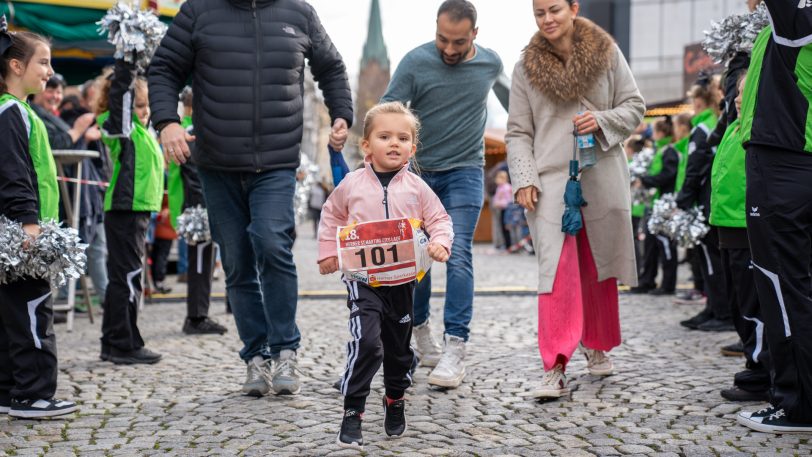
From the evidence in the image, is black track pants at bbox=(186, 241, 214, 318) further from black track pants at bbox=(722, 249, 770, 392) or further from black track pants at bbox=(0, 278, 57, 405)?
black track pants at bbox=(722, 249, 770, 392)

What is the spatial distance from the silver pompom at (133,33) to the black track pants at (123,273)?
102 centimetres

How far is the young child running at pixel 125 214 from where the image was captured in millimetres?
6273

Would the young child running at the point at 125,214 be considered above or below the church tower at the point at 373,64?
below

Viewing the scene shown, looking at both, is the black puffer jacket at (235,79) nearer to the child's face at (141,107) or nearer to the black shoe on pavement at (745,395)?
the child's face at (141,107)

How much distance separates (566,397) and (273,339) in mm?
1538

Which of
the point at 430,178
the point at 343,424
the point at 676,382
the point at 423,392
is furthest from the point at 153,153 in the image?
the point at 676,382

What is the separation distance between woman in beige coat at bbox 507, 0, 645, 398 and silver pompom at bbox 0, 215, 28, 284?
8.17 feet

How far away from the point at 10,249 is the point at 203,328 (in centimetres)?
333

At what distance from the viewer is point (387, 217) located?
4.21 meters

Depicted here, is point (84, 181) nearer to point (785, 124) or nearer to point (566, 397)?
point (566, 397)

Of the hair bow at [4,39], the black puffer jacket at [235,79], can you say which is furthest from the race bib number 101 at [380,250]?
the hair bow at [4,39]

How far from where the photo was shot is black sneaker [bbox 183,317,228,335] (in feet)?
25.2

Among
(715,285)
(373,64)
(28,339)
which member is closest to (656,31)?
(715,285)

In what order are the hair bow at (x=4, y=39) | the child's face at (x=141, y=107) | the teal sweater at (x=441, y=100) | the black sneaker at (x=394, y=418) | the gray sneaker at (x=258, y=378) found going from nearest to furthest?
the black sneaker at (x=394, y=418), the hair bow at (x=4, y=39), the gray sneaker at (x=258, y=378), the teal sweater at (x=441, y=100), the child's face at (x=141, y=107)
